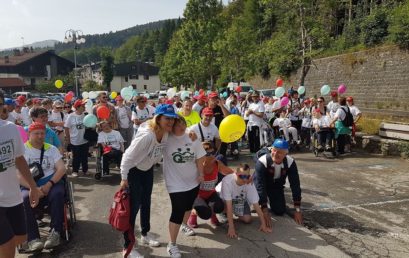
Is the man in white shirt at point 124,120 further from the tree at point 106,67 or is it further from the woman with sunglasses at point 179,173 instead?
the tree at point 106,67

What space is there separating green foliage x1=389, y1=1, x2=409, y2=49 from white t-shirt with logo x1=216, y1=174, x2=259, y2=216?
16055 mm

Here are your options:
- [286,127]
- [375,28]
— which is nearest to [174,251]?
[286,127]

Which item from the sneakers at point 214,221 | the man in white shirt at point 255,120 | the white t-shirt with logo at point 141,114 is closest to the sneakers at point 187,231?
the sneakers at point 214,221

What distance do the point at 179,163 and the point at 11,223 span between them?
1.69 m

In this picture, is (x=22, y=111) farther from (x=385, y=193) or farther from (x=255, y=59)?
(x=255, y=59)

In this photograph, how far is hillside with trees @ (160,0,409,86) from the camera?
2069 cm

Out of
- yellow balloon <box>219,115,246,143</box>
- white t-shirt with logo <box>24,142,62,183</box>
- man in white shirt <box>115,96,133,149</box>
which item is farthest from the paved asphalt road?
man in white shirt <box>115,96,133,149</box>

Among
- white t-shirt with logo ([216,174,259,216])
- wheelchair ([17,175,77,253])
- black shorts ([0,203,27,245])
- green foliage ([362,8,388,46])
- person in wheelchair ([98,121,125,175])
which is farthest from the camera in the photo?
green foliage ([362,8,388,46])

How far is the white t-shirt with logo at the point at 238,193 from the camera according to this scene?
15.7 ft

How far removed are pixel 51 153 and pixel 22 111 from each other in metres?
6.36

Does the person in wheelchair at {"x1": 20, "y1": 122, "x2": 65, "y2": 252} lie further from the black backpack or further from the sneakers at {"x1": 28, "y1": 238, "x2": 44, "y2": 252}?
the black backpack

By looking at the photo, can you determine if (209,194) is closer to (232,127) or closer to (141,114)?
(232,127)

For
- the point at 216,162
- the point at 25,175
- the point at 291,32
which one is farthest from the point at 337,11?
the point at 25,175

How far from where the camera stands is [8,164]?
299cm
